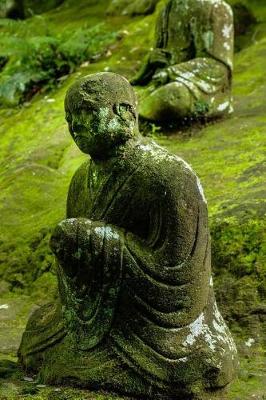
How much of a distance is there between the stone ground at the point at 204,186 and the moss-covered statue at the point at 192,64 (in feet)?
0.77

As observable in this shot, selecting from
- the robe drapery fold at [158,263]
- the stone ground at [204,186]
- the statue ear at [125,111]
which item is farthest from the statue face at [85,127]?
the stone ground at [204,186]

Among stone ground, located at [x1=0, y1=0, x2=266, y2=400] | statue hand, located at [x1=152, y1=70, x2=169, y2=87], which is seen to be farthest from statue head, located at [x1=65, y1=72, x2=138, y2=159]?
statue hand, located at [x1=152, y1=70, x2=169, y2=87]

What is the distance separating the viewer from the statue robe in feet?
11.8

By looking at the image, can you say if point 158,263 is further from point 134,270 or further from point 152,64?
point 152,64

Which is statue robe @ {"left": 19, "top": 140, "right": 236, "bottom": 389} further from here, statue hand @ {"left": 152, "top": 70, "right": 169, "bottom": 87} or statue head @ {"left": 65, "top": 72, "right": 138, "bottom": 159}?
statue hand @ {"left": 152, "top": 70, "right": 169, "bottom": 87}

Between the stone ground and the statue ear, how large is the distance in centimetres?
139

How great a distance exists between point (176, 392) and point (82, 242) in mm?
873

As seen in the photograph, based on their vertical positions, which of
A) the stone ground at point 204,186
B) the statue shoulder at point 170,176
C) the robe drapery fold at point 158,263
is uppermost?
the statue shoulder at point 170,176

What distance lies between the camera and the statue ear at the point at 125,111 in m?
3.68

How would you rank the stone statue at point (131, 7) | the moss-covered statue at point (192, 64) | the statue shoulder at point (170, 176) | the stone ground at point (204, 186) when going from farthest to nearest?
the stone statue at point (131, 7) → the moss-covered statue at point (192, 64) → the stone ground at point (204, 186) → the statue shoulder at point (170, 176)

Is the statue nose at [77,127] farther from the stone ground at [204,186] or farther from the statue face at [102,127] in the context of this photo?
the stone ground at [204,186]

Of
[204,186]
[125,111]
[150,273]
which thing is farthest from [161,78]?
[150,273]

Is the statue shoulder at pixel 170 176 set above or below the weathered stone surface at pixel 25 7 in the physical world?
above

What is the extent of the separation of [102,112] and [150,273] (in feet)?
2.74
